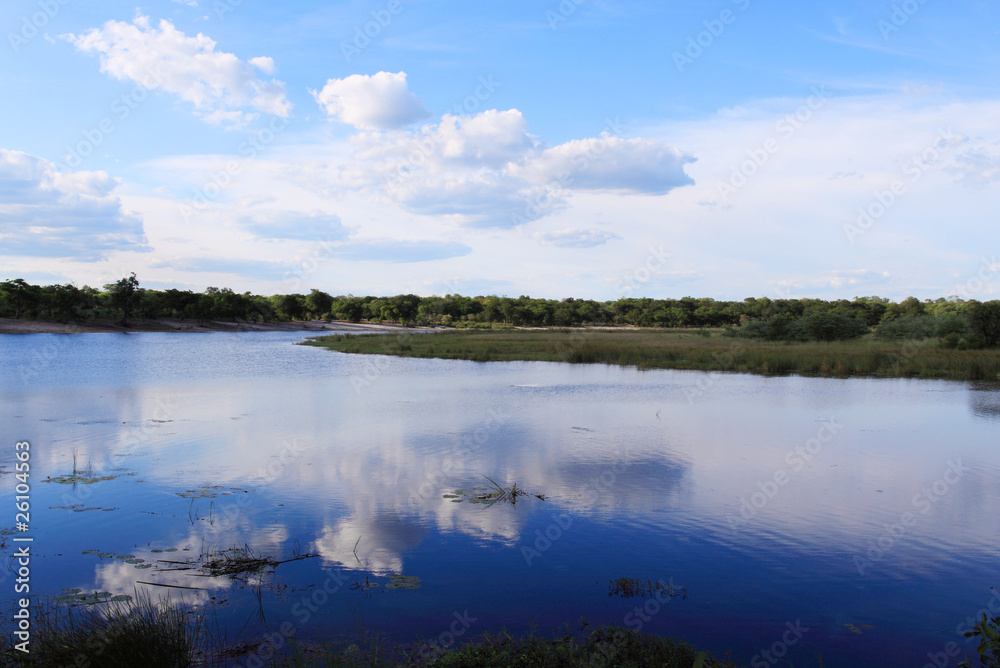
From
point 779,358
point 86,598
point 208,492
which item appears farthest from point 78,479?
point 779,358

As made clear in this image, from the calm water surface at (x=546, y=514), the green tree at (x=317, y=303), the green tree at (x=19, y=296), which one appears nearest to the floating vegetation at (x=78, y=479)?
the calm water surface at (x=546, y=514)

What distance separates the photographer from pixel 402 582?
7.05m

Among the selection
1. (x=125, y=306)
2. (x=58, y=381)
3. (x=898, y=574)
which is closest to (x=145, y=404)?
(x=58, y=381)

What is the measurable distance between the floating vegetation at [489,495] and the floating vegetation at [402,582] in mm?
3145

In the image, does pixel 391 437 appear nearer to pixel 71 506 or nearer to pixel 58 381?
pixel 71 506

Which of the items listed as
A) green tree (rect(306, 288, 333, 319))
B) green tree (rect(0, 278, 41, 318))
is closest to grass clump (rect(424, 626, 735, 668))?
green tree (rect(0, 278, 41, 318))

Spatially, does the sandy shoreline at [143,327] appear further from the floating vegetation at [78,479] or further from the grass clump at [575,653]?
the grass clump at [575,653]

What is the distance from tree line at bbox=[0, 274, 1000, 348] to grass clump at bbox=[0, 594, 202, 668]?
5254cm

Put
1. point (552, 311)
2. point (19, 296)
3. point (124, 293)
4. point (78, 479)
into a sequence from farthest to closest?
point (552, 311) < point (124, 293) < point (19, 296) < point (78, 479)

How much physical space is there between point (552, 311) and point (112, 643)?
474 feet

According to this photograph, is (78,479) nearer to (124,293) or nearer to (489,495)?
(489,495)

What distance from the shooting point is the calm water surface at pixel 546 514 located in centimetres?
645

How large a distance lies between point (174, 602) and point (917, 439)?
18.0 meters

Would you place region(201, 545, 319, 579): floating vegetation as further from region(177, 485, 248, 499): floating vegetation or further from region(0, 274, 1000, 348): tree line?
region(0, 274, 1000, 348): tree line
